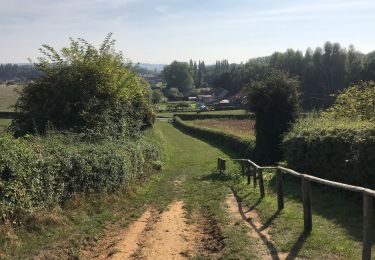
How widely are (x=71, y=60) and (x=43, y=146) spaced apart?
1151 cm

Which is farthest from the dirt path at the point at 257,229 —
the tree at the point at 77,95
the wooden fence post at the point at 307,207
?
the tree at the point at 77,95

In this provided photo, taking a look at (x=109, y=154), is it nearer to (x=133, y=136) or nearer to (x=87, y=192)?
(x=87, y=192)

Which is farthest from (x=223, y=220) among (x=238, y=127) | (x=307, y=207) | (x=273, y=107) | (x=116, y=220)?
(x=238, y=127)

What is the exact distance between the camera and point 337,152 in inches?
562

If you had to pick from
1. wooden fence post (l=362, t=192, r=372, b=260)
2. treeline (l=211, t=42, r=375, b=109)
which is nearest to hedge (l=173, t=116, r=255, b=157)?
wooden fence post (l=362, t=192, r=372, b=260)

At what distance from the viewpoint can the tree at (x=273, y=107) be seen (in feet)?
96.1

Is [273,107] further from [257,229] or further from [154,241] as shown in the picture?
[154,241]

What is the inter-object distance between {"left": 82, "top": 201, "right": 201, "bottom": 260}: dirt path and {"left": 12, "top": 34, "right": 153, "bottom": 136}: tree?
768 centimetres

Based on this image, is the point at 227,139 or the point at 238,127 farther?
the point at 238,127

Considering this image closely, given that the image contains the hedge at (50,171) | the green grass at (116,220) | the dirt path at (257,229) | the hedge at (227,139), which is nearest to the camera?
the dirt path at (257,229)

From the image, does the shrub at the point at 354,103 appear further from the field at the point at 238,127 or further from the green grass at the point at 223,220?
the field at the point at 238,127

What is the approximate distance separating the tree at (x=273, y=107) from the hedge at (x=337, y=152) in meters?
9.37

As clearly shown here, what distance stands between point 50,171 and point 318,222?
670 centimetres

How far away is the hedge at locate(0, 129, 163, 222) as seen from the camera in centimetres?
977
